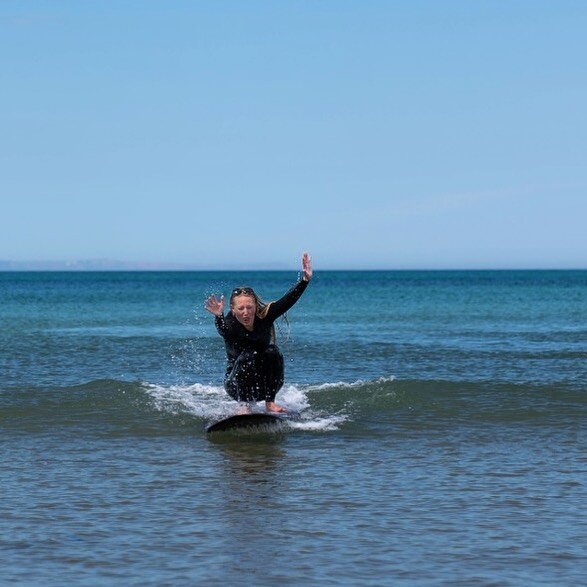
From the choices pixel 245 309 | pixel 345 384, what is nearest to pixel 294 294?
pixel 245 309

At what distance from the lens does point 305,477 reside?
40.4ft

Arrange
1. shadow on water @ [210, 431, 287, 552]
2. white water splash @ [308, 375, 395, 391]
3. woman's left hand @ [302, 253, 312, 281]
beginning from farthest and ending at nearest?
white water splash @ [308, 375, 395, 391] → woman's left hand @ [302, 253, 312, 281] → shadow on water @ [210, 431, 287, 552]

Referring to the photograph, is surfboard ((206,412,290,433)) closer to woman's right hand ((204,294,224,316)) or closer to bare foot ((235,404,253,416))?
bare foot ((235,404,253,416))

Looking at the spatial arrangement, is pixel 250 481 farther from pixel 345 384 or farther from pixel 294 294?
pixel 345 384

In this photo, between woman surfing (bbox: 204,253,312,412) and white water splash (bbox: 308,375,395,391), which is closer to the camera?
woman surfing (bbox: 204,253,312,412)

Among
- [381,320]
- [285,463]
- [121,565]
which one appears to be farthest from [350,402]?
[381,320]

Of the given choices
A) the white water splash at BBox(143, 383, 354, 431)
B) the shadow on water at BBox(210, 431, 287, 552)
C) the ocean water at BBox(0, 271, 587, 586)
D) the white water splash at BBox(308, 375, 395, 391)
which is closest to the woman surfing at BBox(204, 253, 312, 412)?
the white water splash at BBox(143, 383, 354, 431)

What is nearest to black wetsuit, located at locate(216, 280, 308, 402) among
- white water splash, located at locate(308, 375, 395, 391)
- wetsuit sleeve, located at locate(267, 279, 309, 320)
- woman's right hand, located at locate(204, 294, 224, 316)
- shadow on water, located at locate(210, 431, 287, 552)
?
wetsuit sleeve, located at locate(267, 279, 309, 320)

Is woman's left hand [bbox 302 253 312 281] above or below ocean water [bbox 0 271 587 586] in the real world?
above

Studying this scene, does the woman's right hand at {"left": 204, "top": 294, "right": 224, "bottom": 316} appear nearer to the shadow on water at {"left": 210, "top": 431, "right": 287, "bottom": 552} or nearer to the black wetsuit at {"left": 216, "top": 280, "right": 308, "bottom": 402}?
the black wetsuit at {"left": 216, "top": 280, "right": 308, "bottom": 402}

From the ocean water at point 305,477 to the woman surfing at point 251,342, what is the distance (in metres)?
0.84

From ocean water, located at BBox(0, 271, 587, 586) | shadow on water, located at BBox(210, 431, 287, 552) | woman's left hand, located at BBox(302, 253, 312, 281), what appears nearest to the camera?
ocean water, located at BBox(0, 271, 587, 586)

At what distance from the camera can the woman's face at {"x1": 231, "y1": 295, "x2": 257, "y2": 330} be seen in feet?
51.1

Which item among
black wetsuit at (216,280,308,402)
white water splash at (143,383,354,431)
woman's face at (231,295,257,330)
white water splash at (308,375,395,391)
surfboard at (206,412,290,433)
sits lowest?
white water splash at (143,383,354,431)
